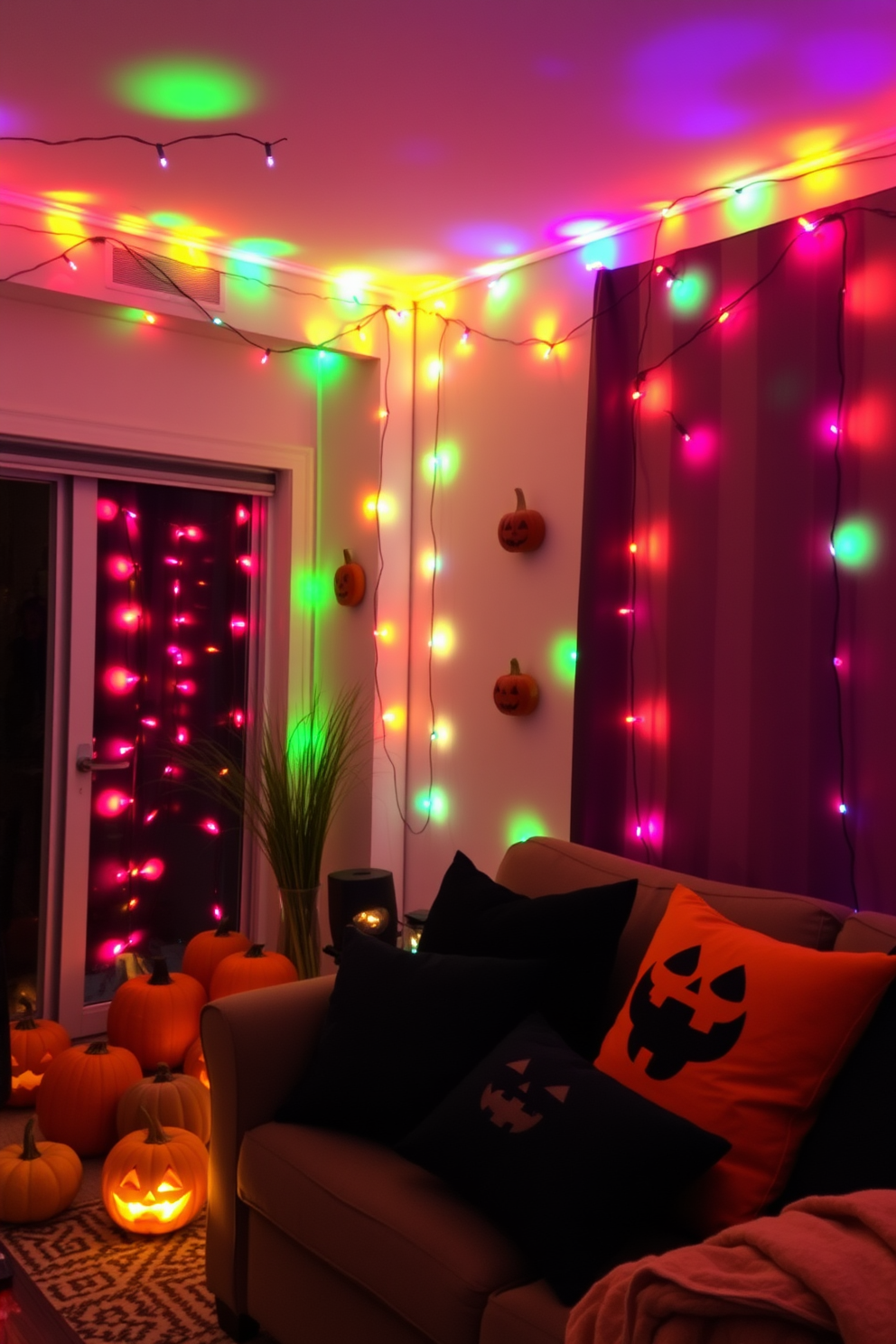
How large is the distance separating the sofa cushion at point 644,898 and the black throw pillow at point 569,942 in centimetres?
6

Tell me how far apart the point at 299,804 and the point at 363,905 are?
1.36 feet

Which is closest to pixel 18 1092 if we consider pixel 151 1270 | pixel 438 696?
pixel 151 1270

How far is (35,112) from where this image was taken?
3057 millimetres

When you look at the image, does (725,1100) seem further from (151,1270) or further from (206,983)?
(206,983)

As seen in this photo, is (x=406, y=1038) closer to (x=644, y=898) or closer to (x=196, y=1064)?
(x=644, y=898)

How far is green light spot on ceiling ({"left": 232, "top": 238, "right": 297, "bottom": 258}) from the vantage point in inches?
157

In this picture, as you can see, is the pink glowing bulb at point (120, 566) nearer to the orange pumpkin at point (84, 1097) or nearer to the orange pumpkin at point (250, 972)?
the orange pumpkin at point (250, 972)

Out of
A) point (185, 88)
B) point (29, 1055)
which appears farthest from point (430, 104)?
point (29, 1055)

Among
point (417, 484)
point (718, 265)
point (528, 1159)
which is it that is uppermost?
point (718, 265)

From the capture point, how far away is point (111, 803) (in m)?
4.31

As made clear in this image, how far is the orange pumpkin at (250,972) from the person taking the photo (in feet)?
11.8

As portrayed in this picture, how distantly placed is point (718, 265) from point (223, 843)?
2.81 meters

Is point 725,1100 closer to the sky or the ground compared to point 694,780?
closer to the ground

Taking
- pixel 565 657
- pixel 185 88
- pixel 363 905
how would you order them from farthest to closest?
pixel 363 905 < pixel 565 657 < pixel 185 88
